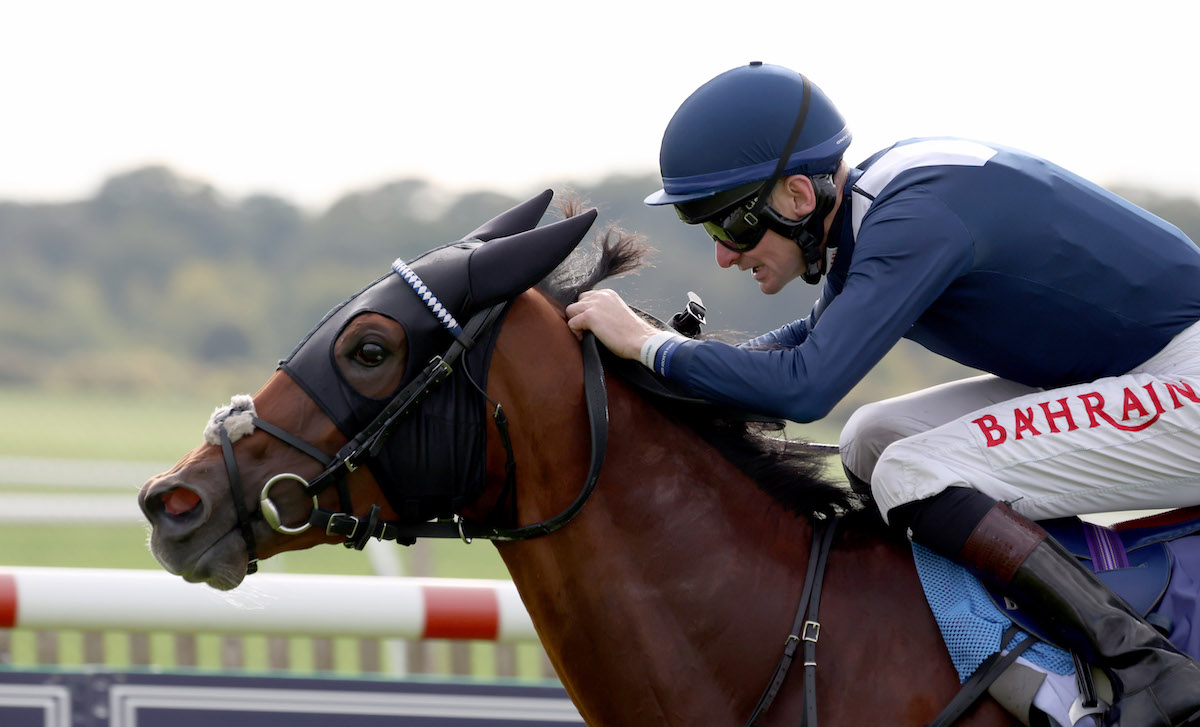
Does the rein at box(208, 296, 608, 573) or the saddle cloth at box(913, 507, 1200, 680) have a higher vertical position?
the rein at box(208, 296, 608, 573)

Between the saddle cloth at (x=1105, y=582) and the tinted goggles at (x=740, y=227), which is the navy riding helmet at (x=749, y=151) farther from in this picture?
the saddle cloth at (x=1105, y=582)

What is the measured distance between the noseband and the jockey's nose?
0.47 m

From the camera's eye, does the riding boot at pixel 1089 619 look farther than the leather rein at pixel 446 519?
No

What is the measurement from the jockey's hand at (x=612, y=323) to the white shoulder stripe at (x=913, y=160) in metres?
0.57

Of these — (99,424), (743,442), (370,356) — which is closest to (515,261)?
(370,356)

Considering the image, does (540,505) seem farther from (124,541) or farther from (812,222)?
(124,541)

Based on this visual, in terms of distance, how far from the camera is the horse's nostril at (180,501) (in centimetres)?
260

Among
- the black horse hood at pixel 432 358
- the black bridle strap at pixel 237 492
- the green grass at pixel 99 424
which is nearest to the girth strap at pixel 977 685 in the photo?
the black horse hood at pixel 432 358

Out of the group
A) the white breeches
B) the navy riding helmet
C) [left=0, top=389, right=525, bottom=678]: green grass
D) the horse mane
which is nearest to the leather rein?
the horse mane

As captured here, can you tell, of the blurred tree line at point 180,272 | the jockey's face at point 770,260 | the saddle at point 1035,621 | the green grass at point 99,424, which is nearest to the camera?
the saddle at point 1035,621

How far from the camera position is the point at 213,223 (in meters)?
54.8

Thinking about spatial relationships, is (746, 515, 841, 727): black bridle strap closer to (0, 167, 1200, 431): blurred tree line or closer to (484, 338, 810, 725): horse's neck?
(484, 338, 810, 725): horse's neck

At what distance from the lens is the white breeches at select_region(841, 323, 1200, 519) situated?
265cm

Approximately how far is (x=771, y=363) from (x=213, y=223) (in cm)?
5561
